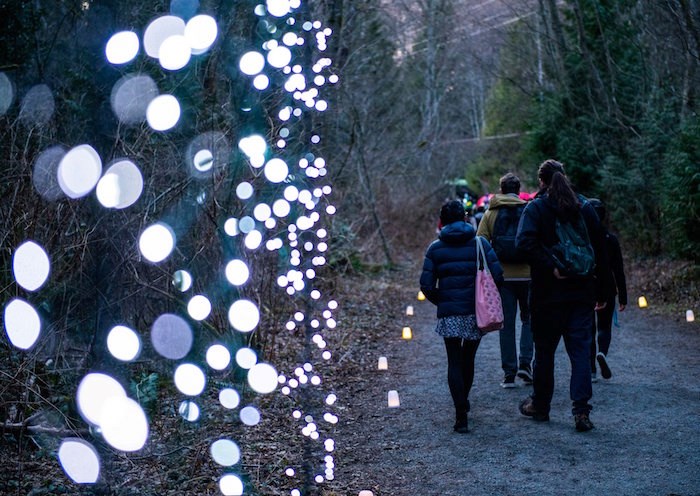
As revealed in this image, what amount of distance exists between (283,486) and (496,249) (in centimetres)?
364

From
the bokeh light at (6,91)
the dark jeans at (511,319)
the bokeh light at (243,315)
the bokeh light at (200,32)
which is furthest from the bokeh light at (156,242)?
the dark jeans at (511,319)

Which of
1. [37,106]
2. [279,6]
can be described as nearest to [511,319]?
[279,6]

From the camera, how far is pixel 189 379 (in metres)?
8.31

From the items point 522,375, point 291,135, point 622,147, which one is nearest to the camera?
point 522,375

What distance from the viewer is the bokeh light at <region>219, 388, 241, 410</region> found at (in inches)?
320

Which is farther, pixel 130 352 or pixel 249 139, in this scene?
pixel 249 139

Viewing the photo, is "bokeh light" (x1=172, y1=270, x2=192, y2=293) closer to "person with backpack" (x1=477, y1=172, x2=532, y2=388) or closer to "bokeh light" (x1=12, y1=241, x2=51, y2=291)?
"bokeh light" (x1=12, y1=241, x2=51, y2=291)

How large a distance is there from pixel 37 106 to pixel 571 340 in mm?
6030

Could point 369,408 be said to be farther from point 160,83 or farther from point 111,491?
point 160,83

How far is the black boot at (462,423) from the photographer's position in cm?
726

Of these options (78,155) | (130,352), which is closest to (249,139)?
(78,155)

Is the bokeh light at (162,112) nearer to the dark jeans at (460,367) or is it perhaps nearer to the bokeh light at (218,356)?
the bokeh light at (218,356)

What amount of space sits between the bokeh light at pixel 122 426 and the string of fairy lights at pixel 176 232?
0.01 meters

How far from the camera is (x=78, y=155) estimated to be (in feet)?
23.4
